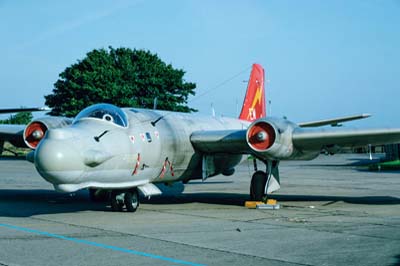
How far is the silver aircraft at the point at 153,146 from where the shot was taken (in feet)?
38.9

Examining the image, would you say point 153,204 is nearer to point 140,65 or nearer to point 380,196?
point 380,196

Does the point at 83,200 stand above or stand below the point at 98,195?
below

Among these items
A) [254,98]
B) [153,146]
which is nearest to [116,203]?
[153,146]

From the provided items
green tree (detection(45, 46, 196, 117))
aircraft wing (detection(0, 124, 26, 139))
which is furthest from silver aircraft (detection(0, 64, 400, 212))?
green tree (detection(45, 46, 196, 117))

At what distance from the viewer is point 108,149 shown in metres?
12.6

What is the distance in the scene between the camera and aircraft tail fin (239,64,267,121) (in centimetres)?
2252

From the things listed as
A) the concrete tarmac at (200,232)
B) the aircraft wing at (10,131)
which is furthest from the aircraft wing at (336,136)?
the aircraft wing at (10,131)

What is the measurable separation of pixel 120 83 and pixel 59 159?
40.5 meters

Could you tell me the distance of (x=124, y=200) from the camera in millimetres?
14102

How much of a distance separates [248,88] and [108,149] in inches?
434

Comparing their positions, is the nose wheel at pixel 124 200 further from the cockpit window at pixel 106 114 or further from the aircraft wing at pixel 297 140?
the aircraft wing at pixel 297 140

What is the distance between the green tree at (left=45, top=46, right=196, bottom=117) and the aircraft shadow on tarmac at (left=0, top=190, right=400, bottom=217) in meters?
30.2

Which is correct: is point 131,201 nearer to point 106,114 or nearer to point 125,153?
point 125,153

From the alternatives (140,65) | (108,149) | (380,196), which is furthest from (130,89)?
(108,149)
